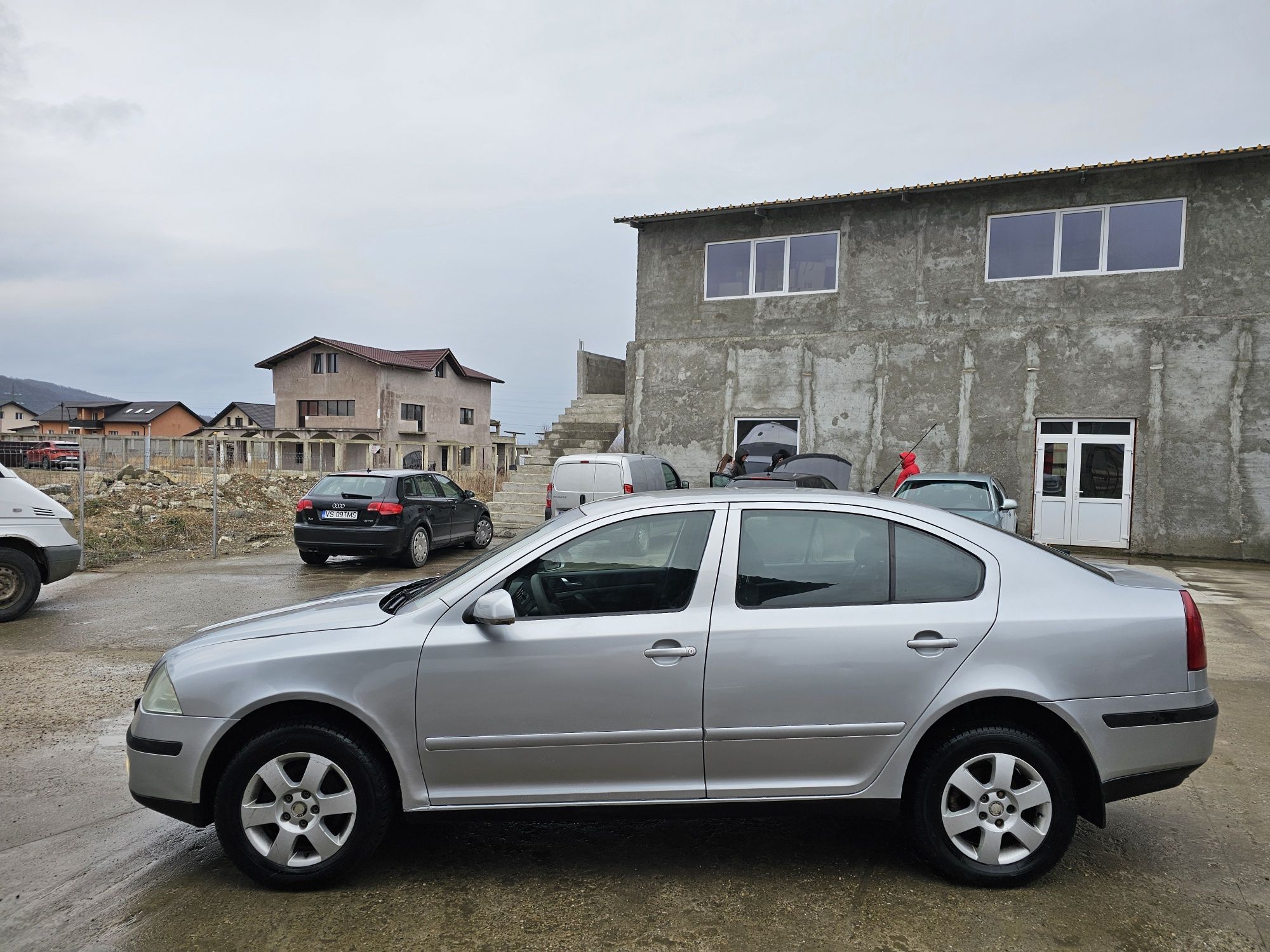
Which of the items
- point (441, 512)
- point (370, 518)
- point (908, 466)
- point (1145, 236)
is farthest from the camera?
point (1145, 236)

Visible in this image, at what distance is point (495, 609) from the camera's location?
3555mm

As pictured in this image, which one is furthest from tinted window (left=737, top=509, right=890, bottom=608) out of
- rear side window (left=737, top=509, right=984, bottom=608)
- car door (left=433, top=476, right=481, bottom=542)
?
car door (left=433, top=476, right=481, bottom=542)

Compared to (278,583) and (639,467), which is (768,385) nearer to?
(639,467)

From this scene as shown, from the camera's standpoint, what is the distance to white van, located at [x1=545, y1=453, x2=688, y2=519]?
46.0 feet

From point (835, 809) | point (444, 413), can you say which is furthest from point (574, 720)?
point (444, 413)

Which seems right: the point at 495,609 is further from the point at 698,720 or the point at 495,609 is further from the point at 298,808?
the point at 298,808

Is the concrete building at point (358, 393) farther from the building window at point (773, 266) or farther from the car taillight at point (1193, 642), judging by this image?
the car taillight at point (1193, 642)

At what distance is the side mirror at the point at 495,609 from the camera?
11.6 ft

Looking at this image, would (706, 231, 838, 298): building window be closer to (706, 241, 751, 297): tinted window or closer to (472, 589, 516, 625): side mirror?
(706, 241, 751, 297): tinted window

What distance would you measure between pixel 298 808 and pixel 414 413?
59.9m

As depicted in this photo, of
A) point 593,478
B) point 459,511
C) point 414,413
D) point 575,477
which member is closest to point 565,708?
point 593,478

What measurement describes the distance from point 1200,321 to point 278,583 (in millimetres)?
15417

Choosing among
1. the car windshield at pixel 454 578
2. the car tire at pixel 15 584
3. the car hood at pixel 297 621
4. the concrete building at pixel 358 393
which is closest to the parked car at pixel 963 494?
the car windshield at pixel 454 578

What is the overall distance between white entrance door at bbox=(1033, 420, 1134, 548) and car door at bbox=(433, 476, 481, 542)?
10.2 m
